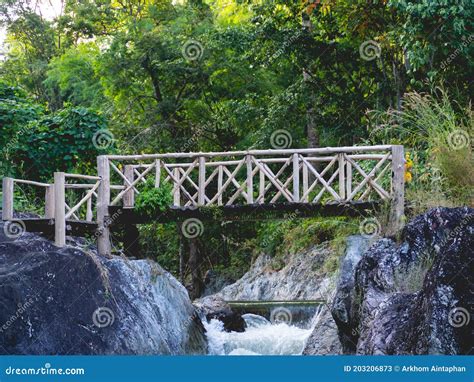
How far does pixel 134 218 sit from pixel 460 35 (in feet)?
24.6

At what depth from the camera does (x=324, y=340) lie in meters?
14.8

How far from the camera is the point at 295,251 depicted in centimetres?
2322

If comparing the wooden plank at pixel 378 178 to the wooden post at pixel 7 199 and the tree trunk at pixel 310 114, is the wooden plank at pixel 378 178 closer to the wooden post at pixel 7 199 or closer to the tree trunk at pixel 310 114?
the wooden post at pixel 7 199

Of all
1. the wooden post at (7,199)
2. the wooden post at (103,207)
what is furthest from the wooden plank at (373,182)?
the wooden post at (7,199)

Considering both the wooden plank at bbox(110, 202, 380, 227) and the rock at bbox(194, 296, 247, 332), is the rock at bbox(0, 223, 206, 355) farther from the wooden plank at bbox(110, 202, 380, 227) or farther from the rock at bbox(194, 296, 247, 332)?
the rock at bbox(194, 296, 247, 332)

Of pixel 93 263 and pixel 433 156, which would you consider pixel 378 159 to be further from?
pixel 93 263

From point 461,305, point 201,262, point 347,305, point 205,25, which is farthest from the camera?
point 201,262

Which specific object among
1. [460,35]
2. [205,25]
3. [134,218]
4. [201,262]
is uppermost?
[205,25]

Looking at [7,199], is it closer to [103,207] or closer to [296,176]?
[103,207]

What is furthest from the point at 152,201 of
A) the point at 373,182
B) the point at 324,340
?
the point at 324,340

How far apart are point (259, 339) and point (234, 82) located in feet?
37.2

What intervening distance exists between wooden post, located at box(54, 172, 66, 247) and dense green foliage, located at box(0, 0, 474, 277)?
7.13 feet

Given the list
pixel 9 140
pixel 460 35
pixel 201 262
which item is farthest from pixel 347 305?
pixel 201 262

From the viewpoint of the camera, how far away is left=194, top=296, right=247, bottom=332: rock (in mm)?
18000
